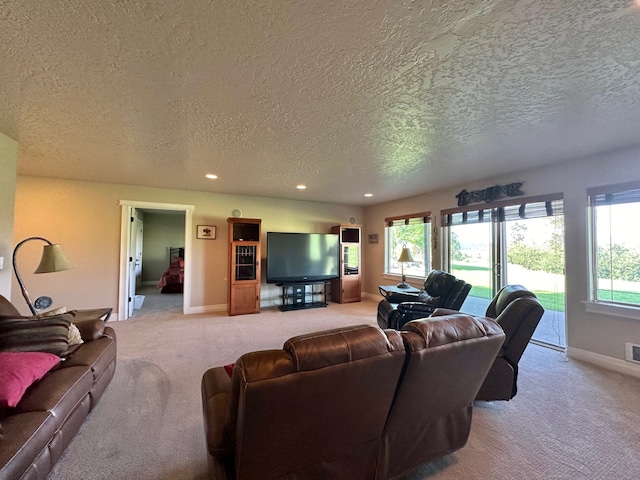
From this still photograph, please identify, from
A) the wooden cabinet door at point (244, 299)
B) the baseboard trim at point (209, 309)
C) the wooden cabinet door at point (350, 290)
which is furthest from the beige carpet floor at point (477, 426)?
the wooden cabinet door at point (350, 290)

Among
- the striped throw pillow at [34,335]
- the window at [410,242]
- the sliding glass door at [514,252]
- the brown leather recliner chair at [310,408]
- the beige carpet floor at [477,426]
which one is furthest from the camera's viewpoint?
the window at [410,242]

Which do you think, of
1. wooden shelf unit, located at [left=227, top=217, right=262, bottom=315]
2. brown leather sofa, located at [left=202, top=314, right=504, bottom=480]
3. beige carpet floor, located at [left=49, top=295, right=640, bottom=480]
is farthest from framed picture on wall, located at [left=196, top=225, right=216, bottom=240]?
brown leather sofa, located at [left=202, top=314, right=504, bottom=480]

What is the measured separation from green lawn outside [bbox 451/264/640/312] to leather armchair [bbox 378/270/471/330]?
31.4 inches

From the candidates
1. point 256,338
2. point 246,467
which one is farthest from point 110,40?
point 256,338

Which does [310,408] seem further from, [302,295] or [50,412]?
[302,295]

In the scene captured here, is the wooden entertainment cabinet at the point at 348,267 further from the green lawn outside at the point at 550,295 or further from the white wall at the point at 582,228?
the white wall at the point at 582,228

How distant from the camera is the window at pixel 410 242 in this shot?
5188 millimetres

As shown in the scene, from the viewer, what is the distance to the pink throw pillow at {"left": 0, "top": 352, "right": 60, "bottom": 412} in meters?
1.32

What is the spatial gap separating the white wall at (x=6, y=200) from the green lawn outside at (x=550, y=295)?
571cm

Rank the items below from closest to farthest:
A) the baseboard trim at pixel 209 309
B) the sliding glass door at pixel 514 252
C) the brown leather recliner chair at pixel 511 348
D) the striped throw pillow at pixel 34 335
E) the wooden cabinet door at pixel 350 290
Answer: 1. the striped throw pillow at pixel 34 335
2. the brown leather recliner chair at pixel 511 348
3. the sliding glass door at pixel 514 252
4. the baseboard trim at pixel 209 309
5. the wooden cabinet door at pixel 350 290

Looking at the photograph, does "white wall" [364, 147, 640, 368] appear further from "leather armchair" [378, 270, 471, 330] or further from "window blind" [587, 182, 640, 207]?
"leather armchair" [378, 270, 471, 330]

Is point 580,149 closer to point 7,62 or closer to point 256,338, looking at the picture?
point 256,338

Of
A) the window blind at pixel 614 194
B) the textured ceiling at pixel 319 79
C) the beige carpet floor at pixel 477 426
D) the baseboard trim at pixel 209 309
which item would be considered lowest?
the beige carpet floor at pixel 477 426

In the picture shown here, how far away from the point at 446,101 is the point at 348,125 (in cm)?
77
